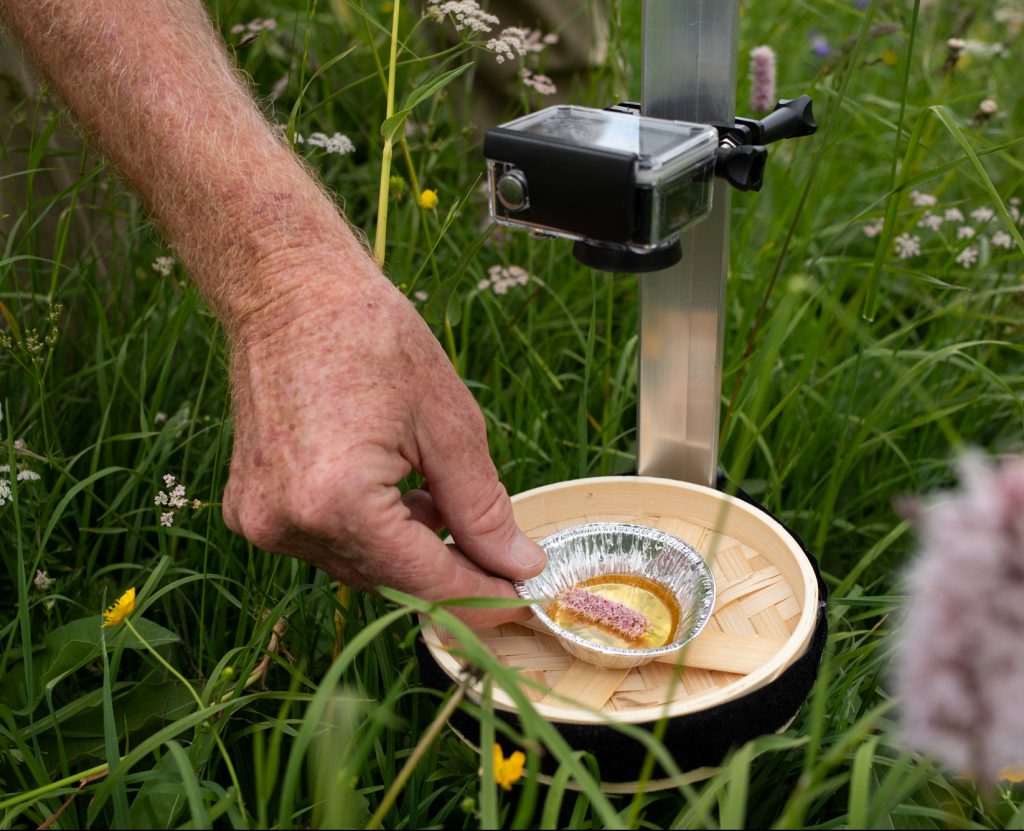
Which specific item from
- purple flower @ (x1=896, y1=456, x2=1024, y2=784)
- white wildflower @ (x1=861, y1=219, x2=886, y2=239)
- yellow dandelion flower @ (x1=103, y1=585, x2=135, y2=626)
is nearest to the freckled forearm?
yellow dandelion flower @ (x1=103, y1=585, x2=135, y2=626)

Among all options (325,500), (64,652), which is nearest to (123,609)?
(64,652)

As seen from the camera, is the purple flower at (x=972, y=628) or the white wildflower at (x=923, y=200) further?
the white wildflower at (x=923, y=200)

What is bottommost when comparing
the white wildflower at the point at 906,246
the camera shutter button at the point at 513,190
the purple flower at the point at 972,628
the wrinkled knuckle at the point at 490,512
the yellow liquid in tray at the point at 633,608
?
the yellow liquid in tray at the point at 633,608

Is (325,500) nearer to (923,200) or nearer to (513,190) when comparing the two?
(513,190)

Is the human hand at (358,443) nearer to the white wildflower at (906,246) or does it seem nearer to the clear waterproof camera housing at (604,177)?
the clear waterproof camera housing at (604,177)

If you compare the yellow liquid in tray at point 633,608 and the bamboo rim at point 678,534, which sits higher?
the bamboo rim at point 678,534

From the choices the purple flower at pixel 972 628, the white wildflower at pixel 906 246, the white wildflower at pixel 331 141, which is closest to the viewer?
the purple flower at pixel 972 628

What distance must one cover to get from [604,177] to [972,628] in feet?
1.50

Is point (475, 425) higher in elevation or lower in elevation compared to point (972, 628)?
lower

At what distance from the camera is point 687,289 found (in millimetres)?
1081

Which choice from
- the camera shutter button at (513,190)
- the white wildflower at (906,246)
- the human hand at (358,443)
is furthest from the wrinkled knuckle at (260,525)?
the white wildflower at (906,246)

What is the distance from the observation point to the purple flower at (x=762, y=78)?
4.75 feet

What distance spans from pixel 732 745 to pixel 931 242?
1361 mm

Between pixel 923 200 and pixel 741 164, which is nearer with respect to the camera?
pixel 741 164
